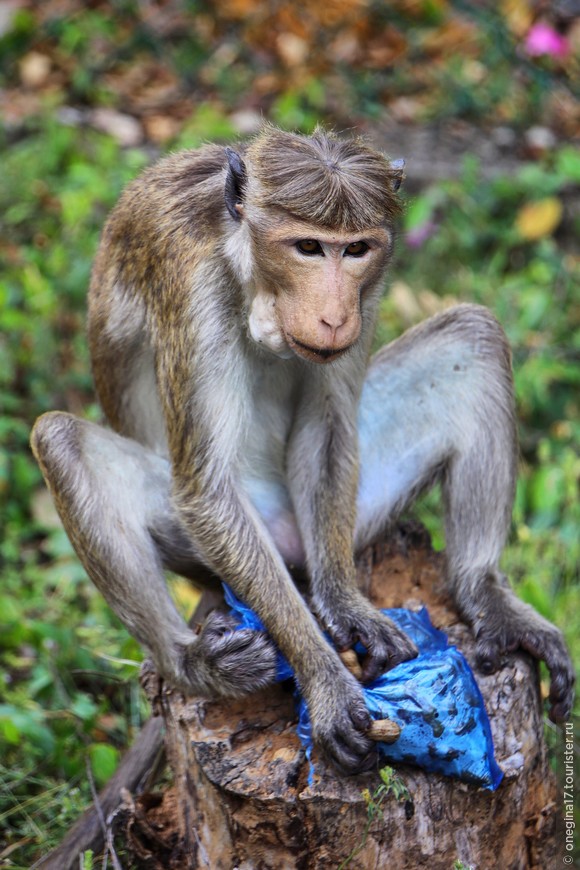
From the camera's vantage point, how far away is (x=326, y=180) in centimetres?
394

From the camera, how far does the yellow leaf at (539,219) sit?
9.04 m

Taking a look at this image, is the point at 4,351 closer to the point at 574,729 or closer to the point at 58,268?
the point at 58,268

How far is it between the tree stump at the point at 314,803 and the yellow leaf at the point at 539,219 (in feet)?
16.2

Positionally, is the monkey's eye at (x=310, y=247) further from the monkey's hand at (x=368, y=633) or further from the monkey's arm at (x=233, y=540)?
the monkey's hand at (x=368, y=633)

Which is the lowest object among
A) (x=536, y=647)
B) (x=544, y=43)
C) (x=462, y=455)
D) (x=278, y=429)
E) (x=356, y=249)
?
(x=544, y=43)

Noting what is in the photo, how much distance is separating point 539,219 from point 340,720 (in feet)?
19.3

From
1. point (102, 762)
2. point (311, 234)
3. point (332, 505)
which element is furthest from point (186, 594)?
point (311, 234)

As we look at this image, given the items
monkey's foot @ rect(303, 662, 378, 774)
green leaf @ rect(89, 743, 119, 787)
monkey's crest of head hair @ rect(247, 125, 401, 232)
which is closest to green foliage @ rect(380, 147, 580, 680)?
monkey's foot @ rect(303, 662, 378, 774)

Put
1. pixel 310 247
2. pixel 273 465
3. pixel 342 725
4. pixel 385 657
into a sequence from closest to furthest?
pixel 310 247 < pixel 342 725 < pixel 385 657 < pixel 273 465

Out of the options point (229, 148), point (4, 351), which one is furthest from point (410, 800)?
point (4, 351)

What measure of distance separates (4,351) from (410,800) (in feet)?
16.2

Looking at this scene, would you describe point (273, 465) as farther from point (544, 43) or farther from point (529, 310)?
point (544, 43)

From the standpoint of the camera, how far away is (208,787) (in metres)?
4.25

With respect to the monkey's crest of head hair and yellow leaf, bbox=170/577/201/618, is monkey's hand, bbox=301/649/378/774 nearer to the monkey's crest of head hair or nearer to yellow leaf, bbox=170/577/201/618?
the monkey's crest of head hair
